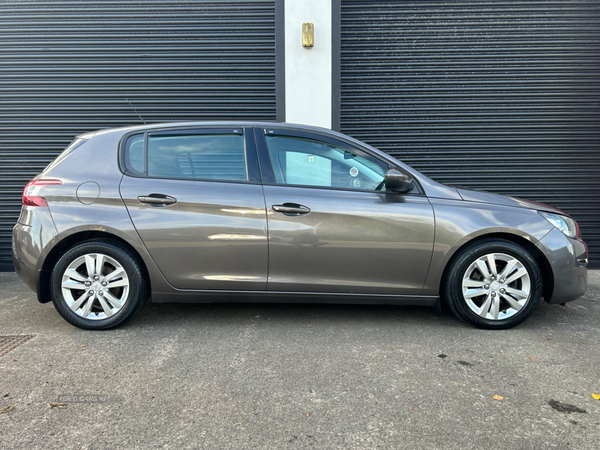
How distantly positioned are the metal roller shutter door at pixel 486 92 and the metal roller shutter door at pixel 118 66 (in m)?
1.32

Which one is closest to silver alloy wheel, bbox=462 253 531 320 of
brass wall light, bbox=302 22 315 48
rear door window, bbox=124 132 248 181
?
rear door window, bbox=124 132 248 181

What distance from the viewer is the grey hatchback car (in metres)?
3.29

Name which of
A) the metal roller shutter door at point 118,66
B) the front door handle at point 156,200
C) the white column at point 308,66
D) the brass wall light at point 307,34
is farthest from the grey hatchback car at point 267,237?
the brass wall light at point 307,34

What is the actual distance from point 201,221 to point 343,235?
3.59ft

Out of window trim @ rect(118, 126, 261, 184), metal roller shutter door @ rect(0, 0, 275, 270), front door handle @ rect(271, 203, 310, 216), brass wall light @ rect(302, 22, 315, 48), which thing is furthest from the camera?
metal roller shutter door @ rect(0, 0, 275, 270)

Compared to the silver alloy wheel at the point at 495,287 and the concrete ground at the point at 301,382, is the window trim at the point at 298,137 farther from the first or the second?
the concrete ground at the point at 301,382

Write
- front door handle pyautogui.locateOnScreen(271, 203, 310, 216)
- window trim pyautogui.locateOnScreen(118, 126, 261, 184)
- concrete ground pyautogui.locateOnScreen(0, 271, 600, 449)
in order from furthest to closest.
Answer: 1. window trim pyautogui.locateOnScreen(118, 126, 261, 184)
2. front door handle pyautogui.locateOnScreen(271, 203, 310, 216)
3. concrete ground pyautogui.locateOnScreen(0, 271, 600, 449)

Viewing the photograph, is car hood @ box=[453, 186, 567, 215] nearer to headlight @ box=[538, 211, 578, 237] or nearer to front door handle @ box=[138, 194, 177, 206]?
headlight @ box=[538, 211, 578, 237]

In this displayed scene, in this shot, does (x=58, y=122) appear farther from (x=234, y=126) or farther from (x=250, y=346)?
(x=250, y=346)

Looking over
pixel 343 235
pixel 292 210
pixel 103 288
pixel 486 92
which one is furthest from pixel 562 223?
pixel 103 288

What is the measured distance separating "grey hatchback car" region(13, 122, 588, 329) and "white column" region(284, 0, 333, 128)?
259 centimetres

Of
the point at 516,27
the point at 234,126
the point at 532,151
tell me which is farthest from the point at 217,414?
the point at 516,27

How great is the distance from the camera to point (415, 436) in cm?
197

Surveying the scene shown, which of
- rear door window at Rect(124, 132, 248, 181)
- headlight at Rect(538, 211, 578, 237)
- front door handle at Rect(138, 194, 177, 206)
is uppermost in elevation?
rear door window at Rect(124, 132, 248, 181)
